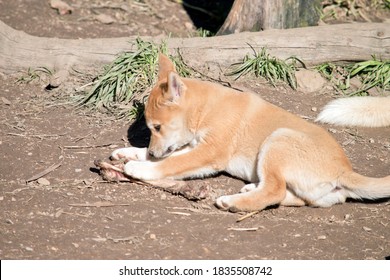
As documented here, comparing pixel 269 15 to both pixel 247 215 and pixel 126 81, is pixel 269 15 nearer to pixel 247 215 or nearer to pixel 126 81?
pixel 126 81

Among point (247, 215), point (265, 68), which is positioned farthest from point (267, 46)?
point (247, 215)

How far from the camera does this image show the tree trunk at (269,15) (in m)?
8.52

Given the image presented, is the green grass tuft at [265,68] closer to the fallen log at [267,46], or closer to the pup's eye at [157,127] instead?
the fallen log at [267,46]

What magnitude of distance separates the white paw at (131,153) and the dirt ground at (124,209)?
23cm

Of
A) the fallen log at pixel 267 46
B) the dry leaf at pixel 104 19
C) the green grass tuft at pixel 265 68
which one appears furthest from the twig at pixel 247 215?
the dry leaf at pixel 104 19

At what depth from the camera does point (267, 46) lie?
8164 mm

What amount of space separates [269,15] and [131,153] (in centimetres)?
303

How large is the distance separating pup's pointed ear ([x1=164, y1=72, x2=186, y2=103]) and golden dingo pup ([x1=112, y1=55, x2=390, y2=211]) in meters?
0.01

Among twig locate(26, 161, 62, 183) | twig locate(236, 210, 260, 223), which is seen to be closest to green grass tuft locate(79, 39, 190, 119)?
twig locate(26, 161, 62, 183)

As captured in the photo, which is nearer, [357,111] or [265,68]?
[357,111]

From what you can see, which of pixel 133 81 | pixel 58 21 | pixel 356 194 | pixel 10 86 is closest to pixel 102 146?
pixel 133 81

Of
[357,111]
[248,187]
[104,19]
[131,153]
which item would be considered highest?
[357,111]

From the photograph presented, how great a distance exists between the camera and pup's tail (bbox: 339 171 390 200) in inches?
227

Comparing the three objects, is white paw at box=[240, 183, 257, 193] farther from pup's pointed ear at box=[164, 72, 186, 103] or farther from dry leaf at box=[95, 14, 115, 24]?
dry leaf at box=[95, 14, 115, 24]
